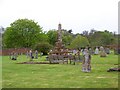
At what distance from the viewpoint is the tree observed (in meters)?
94.9

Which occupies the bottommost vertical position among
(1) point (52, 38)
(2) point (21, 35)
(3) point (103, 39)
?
(3) point (103, 39)

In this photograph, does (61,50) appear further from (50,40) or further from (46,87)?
(50,40)

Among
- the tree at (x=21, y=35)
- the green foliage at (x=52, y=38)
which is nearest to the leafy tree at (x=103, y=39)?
the green foliage at (x=52, y=38)

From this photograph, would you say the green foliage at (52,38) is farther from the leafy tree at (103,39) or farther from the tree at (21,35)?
the leafy tree at (103,39)

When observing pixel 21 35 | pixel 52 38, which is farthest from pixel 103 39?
pixel 21 35

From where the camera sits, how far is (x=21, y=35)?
314 ft

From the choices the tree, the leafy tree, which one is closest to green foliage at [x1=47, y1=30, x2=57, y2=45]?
the tree

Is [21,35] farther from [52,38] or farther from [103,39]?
[103,39]

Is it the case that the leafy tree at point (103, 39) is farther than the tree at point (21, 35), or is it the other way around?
the leafy tree at point (103, 39)

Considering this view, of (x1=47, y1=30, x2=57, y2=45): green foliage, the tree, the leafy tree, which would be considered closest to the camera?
the tree

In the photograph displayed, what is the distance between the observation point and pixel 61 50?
141ft

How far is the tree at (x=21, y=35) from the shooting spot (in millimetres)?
94938

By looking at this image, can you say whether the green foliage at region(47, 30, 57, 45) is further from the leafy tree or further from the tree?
the leafy tree

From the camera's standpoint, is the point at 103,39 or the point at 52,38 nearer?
the point at 52,38
